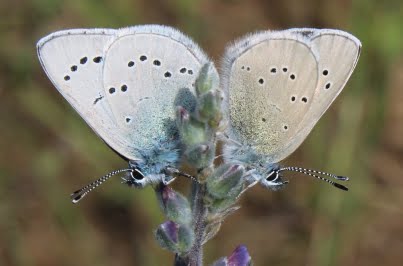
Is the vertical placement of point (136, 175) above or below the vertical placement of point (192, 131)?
below

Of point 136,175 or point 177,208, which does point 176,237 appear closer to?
point 177,208

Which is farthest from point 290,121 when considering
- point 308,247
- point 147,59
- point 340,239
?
point 308,247

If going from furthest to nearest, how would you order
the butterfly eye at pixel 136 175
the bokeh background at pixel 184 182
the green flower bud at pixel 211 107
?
the bokeh background at pixel 184 182 < the butterfly eye at pixel 136 175 < the green flower bud at pixel 211 107

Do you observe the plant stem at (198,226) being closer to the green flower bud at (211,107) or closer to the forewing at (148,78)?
the green flower bud at (211,107)

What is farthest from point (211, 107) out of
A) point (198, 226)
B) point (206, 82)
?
point (198, 226)

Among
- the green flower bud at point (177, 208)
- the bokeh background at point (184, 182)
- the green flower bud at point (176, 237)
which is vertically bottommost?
the bokeh background at point (184, 182)

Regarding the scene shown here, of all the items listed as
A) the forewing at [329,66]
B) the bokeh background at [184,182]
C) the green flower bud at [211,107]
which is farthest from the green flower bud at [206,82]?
the bokeh background at [184,182]

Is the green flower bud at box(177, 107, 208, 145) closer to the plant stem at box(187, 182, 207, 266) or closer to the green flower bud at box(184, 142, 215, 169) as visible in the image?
the green flower bud at box(184, 142, 215, 169)
